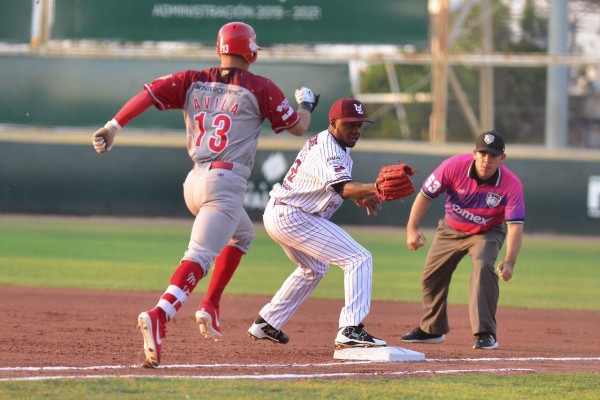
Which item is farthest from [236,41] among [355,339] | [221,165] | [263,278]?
[263,278]

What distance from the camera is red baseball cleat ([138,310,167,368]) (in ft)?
16.4

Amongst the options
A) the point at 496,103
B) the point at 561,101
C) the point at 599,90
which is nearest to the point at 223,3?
the point at 561,101

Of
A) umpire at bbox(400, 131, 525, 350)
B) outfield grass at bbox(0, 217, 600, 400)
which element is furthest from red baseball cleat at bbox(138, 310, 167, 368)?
umpire at bbox(400, 131, 525, 350)

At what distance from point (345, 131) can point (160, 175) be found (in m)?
13.0

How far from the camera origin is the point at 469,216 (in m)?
7.00

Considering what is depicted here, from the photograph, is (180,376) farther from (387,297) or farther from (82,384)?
(387,297)

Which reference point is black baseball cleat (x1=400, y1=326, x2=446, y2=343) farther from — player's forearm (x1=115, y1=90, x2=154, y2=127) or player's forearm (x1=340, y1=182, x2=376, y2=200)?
player's forearm (x1=115, y1=90, x2=154, y2=127)

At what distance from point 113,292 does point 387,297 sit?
8.85 feet

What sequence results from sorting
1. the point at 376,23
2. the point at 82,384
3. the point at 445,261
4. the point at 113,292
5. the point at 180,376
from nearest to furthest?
the point at 82,384, the point at 180,376, the point at 445,261, the point at 113,292, the point at 376,23

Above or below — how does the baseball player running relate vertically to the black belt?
below

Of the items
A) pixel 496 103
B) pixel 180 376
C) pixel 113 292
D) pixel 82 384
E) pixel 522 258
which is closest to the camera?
pixel 82 384

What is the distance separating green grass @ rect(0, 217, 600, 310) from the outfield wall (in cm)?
31

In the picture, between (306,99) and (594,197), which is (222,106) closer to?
(306,99)

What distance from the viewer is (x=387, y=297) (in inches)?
414
